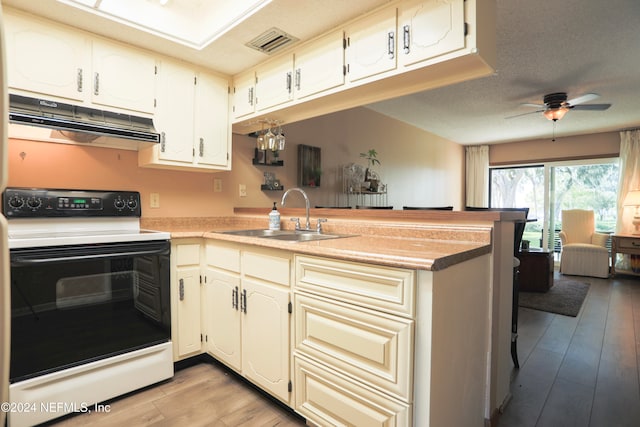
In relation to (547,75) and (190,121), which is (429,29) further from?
(547,75)

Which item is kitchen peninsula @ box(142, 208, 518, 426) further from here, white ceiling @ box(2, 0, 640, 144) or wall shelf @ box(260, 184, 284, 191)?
white ceiling @ box(2, 0, 640, 144)

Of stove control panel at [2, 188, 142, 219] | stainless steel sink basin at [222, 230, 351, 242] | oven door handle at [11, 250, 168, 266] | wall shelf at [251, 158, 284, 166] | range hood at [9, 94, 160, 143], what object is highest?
range hood at [9, 94, 160, 143]

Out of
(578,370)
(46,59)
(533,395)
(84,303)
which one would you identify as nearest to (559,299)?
(578,370)

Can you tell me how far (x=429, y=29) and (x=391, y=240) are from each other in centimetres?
104

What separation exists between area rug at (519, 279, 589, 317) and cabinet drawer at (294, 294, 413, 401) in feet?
10.0

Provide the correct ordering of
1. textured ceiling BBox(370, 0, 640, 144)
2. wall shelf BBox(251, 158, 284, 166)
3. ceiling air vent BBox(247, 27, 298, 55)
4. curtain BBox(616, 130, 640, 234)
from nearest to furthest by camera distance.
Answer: ceiling air vent BBox(247, 27, 298, 55) → textured ceiling BBox(370, 0, 640, 144) → wall shelf BBox(251, 158, 284, 166) → curtain BBox(616, 130, 640, 234)

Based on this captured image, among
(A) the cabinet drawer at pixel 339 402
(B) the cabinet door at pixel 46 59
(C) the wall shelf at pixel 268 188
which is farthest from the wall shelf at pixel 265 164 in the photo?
(A) the cabinet drawer at pixel 339 402

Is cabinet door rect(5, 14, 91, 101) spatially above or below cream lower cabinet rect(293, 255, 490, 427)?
above

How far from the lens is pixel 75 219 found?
2.08 m

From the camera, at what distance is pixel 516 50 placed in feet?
9.39

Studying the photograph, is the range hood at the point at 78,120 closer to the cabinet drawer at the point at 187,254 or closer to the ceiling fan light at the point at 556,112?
the cabinet drawer at the point at 187,254

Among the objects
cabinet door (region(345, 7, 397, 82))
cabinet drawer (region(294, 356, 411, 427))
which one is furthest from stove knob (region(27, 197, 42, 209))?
cabinet door (region(345, 7, 397, 82))

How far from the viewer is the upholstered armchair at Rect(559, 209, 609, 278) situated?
5.10 m

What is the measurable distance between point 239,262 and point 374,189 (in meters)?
2.78
